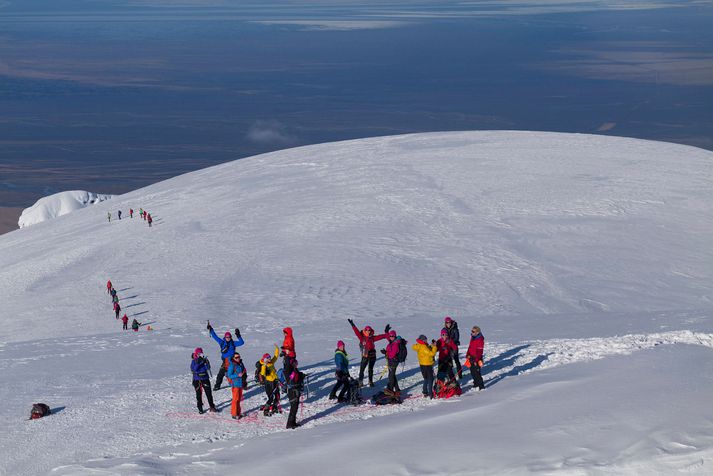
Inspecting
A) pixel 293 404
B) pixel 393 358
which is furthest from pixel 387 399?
pixel 293 404

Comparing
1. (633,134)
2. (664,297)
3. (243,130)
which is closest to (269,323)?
(664,297)

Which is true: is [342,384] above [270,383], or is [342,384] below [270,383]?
below

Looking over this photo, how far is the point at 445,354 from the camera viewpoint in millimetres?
14211

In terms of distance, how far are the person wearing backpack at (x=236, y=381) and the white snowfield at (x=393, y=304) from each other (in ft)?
1.05

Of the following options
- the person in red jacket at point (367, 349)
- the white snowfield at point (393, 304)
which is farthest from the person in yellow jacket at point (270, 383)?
the person in red jacket at point (367, 349)

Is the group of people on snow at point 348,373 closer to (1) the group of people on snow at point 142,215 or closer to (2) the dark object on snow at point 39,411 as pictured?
(2) the dark object on snow at point 39,411

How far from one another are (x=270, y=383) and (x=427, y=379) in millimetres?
2334

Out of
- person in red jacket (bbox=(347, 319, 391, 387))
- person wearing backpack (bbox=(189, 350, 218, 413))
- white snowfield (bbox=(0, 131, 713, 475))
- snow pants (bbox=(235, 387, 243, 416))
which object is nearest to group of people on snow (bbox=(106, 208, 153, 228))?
white snowfield (bbox=(0, 131, 713, 475))

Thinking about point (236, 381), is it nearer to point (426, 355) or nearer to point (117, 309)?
point (426, 355)

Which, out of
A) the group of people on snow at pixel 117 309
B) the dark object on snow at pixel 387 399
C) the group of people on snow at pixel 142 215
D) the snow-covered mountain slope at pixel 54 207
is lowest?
the dark object on snow at pixel 387 399

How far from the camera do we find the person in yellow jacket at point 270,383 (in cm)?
1378

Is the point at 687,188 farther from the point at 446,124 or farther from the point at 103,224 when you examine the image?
the point at 446,124

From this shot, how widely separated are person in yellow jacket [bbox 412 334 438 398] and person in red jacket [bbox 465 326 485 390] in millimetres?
556

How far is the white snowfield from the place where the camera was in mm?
12031
